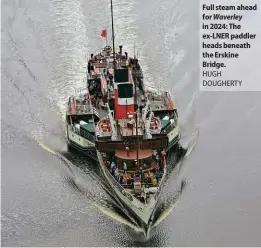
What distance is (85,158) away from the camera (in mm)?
46094

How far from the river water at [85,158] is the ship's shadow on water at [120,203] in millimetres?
82

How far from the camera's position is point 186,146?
152 feet

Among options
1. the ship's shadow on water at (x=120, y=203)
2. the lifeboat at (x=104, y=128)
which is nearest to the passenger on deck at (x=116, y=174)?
the ship's shadow on water at (x=120, y=203)

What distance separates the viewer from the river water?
1533 inches

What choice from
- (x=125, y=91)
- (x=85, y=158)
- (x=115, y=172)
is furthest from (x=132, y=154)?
(x=85, y=158)

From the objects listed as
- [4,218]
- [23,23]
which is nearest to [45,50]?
[23,23]

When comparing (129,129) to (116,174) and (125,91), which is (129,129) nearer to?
(125,91)

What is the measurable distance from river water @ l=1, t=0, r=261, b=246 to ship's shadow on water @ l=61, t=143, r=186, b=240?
0.08 meters

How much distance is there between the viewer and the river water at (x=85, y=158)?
38.9m

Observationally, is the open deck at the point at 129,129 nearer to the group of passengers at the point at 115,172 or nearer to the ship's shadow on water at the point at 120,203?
the group of passengers at the point at 115,172

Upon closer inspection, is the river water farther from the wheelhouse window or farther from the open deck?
the wheelhouse window

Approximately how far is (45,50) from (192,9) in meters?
16.3

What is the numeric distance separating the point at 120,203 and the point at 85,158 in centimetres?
687

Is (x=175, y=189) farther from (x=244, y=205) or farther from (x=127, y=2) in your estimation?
(x=127, y=2)
